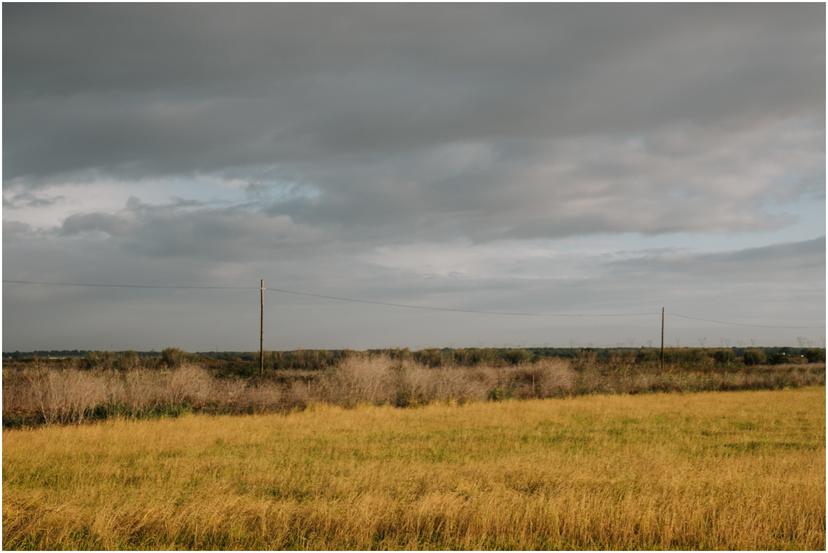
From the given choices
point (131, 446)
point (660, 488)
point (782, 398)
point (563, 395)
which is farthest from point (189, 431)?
point (782, 398)

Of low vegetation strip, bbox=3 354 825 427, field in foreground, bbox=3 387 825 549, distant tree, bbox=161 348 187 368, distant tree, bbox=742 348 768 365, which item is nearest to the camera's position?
field in foreground, bbox=3 387 825 549

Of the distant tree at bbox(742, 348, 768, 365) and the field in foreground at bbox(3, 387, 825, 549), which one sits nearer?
the field in foreground at bbox(3, 387, 825, 549)

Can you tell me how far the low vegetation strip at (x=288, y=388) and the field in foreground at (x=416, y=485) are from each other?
11.8 ft

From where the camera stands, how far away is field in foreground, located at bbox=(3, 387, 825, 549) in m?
10.4

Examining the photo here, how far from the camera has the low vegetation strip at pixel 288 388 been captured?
29469mm

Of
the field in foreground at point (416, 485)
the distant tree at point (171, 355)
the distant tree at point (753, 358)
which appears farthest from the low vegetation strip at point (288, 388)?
the distant tree at point (753, 358)

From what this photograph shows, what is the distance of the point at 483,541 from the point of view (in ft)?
33.4

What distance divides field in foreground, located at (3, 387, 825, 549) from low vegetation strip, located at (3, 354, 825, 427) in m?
3.61

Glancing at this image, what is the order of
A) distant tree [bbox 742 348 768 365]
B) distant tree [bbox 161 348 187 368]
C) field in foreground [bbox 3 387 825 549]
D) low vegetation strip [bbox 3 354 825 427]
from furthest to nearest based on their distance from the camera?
distant tree [bbox 742 348 768 365] → distant tree [bbox 161 348 187 368] → low vegetation strip [bbox 3 354 825 427] → field in foreground [bbox 3 387 825 549]

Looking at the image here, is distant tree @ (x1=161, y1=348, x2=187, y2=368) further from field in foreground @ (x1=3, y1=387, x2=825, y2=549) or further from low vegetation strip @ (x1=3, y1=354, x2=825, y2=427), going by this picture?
field in foreground @ (x1=3, y1=387, x2=825, y2=549)

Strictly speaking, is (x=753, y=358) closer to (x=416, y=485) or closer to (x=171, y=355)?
(x=171, y=355)

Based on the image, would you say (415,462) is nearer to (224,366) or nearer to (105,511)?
(105,511)

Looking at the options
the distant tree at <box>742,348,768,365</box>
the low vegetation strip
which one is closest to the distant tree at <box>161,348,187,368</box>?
the low vegetation strip

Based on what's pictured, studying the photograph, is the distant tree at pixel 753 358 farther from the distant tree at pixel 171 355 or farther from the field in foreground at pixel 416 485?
the field in foreground at pixel 416 485
